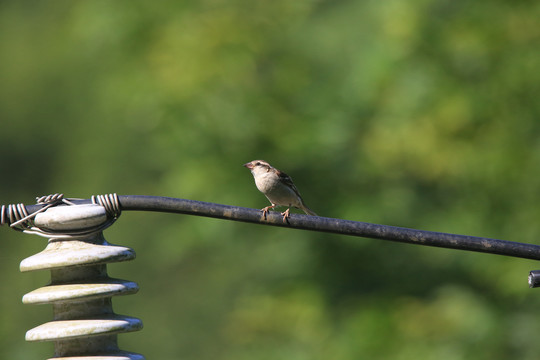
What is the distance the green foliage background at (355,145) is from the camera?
9.39m

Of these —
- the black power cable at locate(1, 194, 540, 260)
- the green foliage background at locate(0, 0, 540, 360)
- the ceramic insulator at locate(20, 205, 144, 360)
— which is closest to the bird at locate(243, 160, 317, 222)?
the green foliage background at locate(0, 0, 540, 360)

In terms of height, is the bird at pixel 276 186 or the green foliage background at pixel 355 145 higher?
the green foliage background at pixel 355 145

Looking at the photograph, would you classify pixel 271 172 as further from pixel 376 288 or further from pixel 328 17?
pixel 328 17

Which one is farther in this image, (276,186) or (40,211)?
(276,186)

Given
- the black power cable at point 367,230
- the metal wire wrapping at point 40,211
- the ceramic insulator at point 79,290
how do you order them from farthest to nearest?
the black power cable at point 367,230 < the metal wire wrapping at point 40,211 < the ceramic insulator at point 79,290

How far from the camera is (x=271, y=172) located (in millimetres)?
6871

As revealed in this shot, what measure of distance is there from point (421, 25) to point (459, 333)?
3.91 metres

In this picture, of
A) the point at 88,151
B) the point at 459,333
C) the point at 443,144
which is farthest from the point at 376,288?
the point at 88,151

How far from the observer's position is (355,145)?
10.2 metres

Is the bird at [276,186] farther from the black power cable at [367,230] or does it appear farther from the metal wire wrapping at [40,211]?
the metal wire wrapping at [40,211]

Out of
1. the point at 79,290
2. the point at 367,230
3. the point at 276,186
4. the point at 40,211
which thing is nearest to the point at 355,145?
the point at 276,186

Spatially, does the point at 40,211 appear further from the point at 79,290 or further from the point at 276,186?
the point at 276,186

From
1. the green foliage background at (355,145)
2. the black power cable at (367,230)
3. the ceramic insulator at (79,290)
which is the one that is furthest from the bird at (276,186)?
the ceramic insulator at (79,290)

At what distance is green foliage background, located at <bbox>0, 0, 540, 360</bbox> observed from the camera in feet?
30.8
